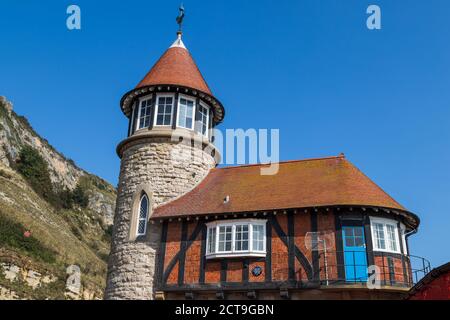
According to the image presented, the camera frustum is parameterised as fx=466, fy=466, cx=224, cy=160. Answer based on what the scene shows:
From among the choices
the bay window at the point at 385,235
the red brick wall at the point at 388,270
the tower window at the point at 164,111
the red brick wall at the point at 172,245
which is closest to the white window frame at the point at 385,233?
the bay window at the point at 385,235

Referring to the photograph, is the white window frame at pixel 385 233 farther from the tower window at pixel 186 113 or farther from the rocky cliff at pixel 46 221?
the rocky cliff at pixel 46 221

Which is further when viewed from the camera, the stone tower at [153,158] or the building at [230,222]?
the stone tower at [153,158]

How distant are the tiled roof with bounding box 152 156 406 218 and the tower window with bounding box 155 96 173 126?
9.99 ft

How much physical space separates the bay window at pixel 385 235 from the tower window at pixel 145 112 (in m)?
10.3

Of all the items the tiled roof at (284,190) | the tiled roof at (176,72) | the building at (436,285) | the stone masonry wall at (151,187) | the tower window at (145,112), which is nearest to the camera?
the building at (436,285)

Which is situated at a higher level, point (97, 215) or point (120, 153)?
point (97, 215)

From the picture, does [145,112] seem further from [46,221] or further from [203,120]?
[46,221]

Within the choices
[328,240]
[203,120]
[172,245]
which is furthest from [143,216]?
[328,240]

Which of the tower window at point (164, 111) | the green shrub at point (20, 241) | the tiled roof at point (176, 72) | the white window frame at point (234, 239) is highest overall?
the tiled roof at point (176, 72)

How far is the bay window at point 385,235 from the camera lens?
15961mm

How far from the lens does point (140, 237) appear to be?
59.7 feet
